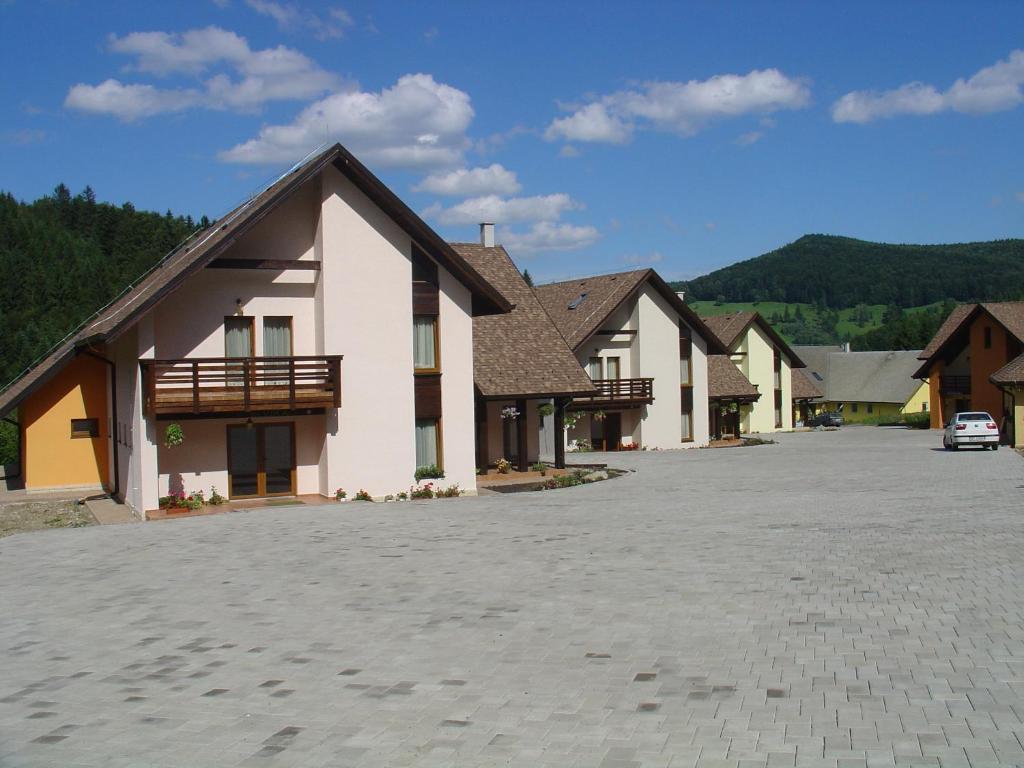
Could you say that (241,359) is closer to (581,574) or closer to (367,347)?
(367,347)

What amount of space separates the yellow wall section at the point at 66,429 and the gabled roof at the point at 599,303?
20.5 m

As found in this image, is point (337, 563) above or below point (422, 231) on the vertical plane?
below

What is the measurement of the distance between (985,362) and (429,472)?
41750 millimetres

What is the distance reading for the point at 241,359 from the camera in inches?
813

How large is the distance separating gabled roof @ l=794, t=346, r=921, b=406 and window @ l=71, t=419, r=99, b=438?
66.7m

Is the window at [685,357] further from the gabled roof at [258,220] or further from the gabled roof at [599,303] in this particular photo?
the gabled roof at [258,220]

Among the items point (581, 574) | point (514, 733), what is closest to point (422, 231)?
point (581, 574)

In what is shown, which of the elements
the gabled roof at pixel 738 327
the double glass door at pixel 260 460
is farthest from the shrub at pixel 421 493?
the gabled roof at pixel 738 327

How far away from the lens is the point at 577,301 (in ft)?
148

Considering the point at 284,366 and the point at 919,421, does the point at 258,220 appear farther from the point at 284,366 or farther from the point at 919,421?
the point at 919,421

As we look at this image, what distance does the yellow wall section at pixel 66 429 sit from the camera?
2628 cm

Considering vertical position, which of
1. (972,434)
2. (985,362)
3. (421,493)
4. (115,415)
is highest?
(985,362)

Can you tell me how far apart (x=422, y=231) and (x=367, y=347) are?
2924 mm

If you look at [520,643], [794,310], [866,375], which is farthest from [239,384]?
[794,310]
